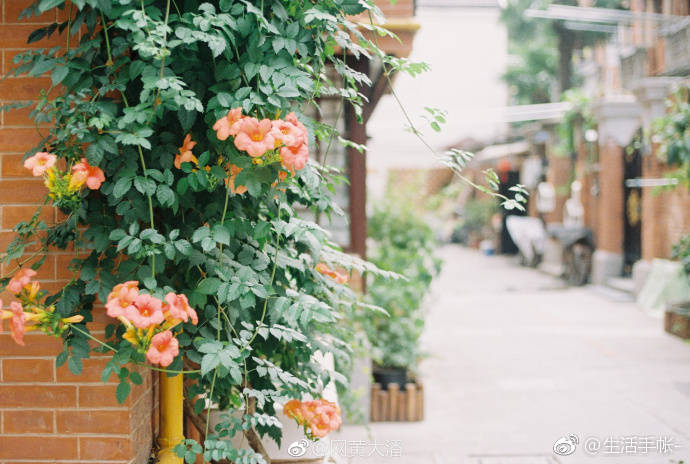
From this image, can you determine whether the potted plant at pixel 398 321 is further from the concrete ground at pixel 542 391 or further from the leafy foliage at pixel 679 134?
the leafy foliage at pixel 679 134

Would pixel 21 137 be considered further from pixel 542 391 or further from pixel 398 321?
pixel 542 391

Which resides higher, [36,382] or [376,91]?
[376,91]

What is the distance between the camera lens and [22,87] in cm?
239

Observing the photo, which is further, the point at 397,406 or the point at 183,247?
the point at 397,406

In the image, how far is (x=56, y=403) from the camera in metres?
2.42

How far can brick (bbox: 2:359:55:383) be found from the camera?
7.96 feet

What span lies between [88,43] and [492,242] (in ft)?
80.9

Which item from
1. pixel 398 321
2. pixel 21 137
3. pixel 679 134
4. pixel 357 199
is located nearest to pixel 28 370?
pixel 21 137

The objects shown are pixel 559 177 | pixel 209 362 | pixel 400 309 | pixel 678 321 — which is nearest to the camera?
pixel 209 362

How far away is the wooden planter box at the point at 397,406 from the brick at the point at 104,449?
11.2 feet

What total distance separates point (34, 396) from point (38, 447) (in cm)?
19

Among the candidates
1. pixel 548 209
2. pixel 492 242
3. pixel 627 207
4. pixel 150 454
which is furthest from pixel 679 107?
pixel 492 242

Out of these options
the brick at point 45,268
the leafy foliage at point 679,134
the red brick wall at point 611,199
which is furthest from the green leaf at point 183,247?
the red brick wall at point 611,199

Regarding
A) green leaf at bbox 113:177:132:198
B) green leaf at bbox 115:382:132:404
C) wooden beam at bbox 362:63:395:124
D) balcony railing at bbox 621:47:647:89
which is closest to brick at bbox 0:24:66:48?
green leaf at bbox 113:177:132:198
